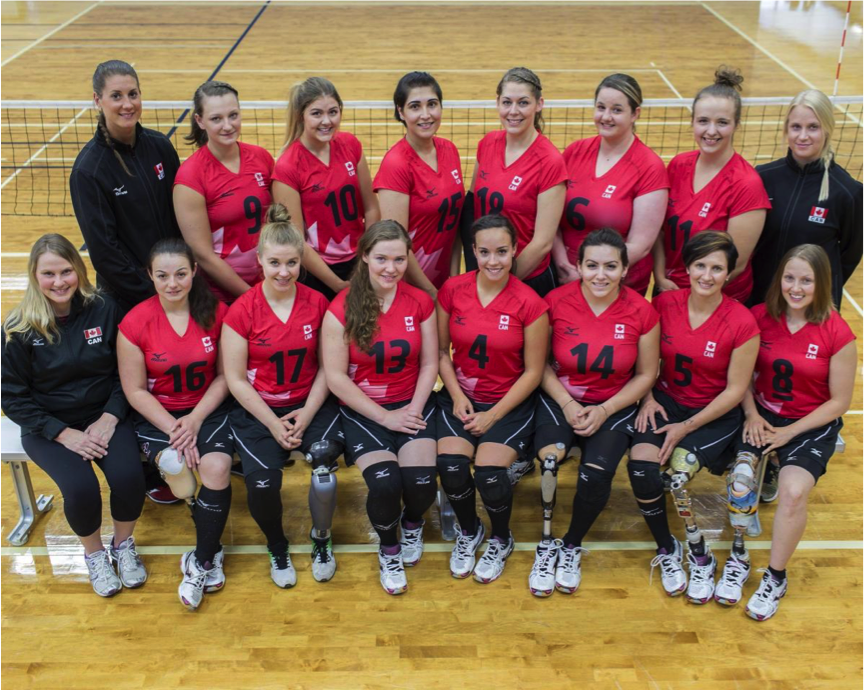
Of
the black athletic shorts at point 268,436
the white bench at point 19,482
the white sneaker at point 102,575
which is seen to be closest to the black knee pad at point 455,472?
the black athletic shorts at point 268,436

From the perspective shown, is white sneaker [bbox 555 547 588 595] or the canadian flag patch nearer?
white sneaker [bbox 555 547 588 595]

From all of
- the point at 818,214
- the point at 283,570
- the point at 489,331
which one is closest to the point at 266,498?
the point at 283,570

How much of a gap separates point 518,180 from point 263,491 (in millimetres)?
2079

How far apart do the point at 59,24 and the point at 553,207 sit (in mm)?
17342

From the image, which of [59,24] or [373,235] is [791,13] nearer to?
[59,24]

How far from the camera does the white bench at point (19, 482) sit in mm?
4531

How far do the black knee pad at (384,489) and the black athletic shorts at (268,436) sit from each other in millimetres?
284

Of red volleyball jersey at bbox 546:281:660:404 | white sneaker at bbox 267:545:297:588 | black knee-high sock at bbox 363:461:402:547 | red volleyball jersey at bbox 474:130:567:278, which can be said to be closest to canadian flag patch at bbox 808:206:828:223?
red volleyball jersey at bbox 546:281:660:404

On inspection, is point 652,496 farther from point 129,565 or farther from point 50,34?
point 50,34

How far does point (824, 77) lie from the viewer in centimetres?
1409

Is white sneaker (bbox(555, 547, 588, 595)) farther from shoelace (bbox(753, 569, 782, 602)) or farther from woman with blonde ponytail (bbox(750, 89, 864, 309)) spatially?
woman with blonde ponytail (bbox(750, 89, 864, 309))

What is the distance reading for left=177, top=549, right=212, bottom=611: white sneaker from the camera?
4.22 m

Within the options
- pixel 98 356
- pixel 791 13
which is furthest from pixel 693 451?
pixel 791 13

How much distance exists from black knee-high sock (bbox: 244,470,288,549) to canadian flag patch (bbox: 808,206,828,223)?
121 inches
